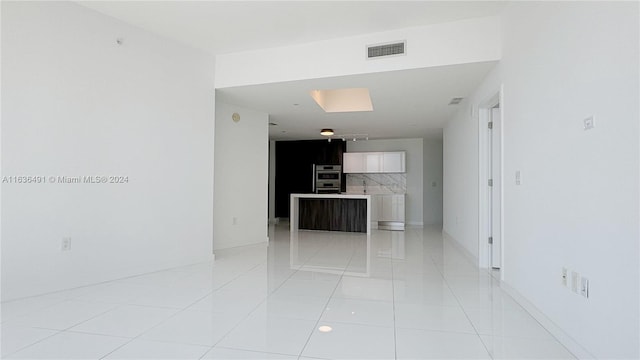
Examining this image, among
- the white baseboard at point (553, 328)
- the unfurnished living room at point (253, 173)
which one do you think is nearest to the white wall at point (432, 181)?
the unfurnished living room at point (253, 173)

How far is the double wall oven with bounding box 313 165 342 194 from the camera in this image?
917 centimetres

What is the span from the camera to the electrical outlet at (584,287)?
68.6 inches

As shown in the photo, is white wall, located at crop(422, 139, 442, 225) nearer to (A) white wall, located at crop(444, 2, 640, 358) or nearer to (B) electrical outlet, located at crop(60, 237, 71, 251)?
(A) white wall, located at crop(444, 2, 640, 358)

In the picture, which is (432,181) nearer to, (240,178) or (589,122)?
(240,178)

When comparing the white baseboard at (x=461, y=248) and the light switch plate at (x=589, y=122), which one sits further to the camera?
the white baseboard at (x=461, y=248)

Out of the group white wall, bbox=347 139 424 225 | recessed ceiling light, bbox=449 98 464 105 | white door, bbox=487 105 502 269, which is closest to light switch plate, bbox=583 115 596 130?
white door, bbox=487 105 502 269

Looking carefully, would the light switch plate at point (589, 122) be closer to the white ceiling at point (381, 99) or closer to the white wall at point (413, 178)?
the white ceiling at point (381, 99)

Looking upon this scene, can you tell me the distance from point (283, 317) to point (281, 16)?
2.79m

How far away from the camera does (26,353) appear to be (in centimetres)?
184

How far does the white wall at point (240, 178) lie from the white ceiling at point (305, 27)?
1.44 ft

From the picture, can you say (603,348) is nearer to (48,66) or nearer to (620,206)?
(620,206)

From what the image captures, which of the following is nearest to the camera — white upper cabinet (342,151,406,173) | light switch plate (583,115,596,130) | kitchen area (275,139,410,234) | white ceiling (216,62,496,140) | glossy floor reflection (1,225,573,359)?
light switch plate (583,115,596,130)

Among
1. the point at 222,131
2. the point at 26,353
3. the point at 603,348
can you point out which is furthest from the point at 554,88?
the point at 222,131

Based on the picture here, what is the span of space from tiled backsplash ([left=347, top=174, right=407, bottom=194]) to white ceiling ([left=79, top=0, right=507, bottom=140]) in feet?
13.6
